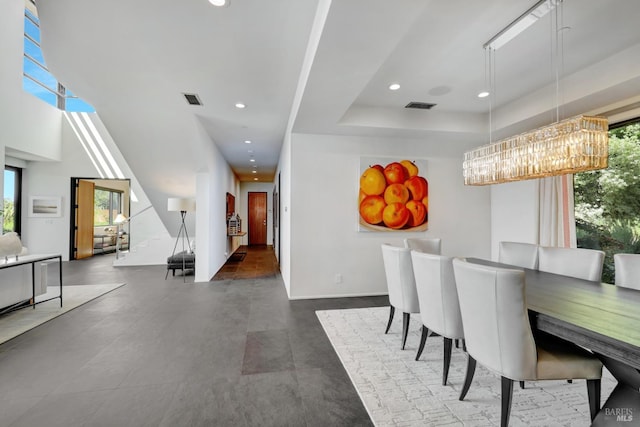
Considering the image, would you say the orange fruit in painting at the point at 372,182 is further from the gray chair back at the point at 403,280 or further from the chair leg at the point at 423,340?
the chair leg at the point at 423,340

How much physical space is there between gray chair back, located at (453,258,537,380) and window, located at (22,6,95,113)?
8.22m

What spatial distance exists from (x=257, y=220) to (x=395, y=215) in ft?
27.2

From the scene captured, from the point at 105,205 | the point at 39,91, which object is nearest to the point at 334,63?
→ the point at 39,91

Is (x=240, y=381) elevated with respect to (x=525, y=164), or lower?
lower

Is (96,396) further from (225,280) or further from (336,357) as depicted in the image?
(225,280)

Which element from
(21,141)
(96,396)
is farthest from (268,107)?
(21,141)

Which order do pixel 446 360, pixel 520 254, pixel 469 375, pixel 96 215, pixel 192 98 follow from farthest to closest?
pixel 96 215 < pixel 192 98 < pixel 520 254 < pixel 446 360 < pixel 469 375

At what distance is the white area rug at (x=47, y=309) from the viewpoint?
3094 mm

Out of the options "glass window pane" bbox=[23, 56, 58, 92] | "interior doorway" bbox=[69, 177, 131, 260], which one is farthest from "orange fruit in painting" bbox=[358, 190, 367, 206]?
"glass window pane" bbox=[23, 56, 58, 92]

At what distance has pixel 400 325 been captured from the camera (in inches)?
129

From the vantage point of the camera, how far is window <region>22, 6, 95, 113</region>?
623 cm

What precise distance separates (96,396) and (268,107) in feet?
11.4

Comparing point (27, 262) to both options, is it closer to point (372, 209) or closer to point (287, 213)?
point (287, 213)

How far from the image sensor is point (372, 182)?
4.47 meters
